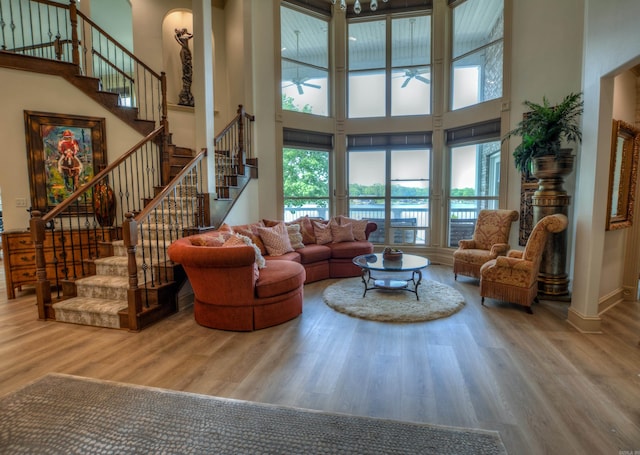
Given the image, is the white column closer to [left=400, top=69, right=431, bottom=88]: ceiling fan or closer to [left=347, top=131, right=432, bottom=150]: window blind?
[left=347, top=131, right=432, bottom=150]: window blind

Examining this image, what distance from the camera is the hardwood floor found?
202cm

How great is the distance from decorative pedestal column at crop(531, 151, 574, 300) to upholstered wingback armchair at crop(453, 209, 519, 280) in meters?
0.70

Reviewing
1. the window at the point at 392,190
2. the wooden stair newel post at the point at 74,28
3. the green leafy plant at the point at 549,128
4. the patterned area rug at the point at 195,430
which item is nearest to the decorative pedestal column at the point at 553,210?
the green leafy plant at the point at 549,128

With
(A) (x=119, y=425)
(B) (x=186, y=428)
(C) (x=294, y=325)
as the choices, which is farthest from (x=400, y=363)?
(A) (x=119, y=425)

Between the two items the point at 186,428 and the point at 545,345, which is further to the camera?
the point at 545,345

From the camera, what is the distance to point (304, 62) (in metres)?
6.69

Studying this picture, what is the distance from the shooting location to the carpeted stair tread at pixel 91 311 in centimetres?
347

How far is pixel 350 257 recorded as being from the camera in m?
5.40

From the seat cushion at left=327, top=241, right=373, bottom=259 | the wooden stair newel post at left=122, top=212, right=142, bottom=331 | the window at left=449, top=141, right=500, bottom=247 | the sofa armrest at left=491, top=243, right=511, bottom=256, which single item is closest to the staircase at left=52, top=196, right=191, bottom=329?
the wooden stair newel post at left=122, top=212, right=142, bottom=331

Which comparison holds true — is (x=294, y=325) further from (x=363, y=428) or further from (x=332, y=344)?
(x=363, y=428)

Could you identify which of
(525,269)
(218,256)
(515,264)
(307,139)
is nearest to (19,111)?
(218,256)

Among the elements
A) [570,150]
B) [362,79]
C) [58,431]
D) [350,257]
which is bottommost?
[58,431]

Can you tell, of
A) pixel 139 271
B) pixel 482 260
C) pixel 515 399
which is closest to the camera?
pixel 515 399

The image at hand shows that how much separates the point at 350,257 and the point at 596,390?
3494 millimetres
